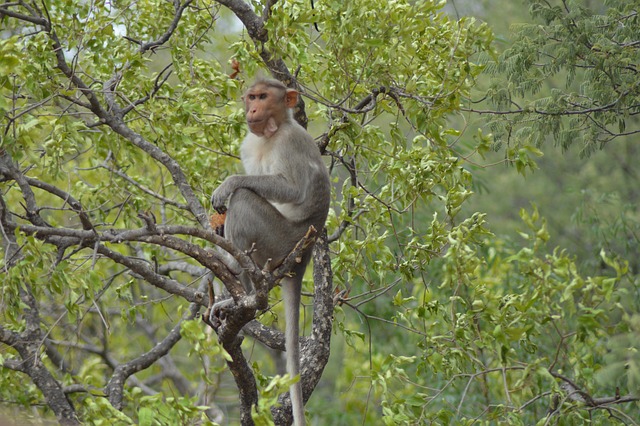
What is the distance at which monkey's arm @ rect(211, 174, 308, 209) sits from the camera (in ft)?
18.6

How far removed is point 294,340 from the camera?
5.35 meters

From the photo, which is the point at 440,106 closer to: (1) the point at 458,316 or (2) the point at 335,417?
(1) the point at 458,316

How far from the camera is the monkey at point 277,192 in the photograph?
224 inches

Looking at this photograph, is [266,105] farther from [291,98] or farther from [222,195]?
[222,195]

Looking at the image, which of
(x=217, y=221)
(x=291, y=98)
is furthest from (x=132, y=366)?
(x=291, y=98)

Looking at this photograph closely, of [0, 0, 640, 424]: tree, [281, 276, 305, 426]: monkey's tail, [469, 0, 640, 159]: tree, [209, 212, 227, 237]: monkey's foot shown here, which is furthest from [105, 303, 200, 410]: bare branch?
[469, 0, 640, 159]: tree

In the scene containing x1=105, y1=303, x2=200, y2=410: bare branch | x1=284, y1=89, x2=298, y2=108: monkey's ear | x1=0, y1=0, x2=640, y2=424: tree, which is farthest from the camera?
x1=105, y1=303, x2=200, y2=410: bare branch

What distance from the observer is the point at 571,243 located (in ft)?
52.3

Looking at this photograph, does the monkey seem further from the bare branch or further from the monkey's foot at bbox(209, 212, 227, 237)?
the bare branch

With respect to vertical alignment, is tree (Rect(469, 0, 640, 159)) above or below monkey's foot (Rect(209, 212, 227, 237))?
above

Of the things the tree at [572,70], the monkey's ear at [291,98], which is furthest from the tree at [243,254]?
the tree at [572,70]

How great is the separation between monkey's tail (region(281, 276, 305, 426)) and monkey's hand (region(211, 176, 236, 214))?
2.04 ft

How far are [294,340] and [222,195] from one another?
103cm

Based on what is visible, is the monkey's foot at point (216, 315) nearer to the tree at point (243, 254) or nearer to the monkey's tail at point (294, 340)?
the tree at point (243, 254)
